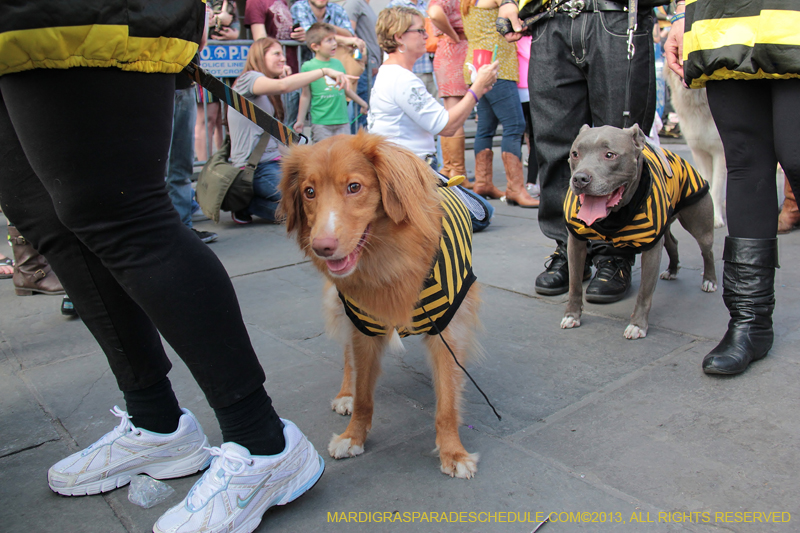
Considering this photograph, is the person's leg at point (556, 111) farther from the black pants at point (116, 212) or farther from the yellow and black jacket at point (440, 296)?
the black pants at point (116, 212)

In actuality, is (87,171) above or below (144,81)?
below

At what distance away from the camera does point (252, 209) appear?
639 centimetres

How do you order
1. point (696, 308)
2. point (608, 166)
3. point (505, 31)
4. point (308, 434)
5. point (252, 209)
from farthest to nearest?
point (252, 209) < point (505, 31) < point (696, 308) < point (608, 166) < point (308, 434)

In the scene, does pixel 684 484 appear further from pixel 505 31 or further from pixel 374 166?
pixel 505 31

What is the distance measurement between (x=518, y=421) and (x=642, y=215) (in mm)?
1482

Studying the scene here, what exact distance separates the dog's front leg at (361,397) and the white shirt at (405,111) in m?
2.68

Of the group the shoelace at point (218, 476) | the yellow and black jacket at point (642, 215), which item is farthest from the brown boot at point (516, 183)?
the shoelace at point (218, 476)

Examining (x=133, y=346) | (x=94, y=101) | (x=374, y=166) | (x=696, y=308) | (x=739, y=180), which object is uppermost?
(x=94, y=101)

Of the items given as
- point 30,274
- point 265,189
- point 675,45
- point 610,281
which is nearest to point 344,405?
point 610,281

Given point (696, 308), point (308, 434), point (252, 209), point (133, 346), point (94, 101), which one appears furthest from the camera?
point (252, 209)

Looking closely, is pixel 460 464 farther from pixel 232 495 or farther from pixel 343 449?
pixel 232 495

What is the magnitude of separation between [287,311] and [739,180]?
2.63 meters

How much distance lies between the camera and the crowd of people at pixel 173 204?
155 cm

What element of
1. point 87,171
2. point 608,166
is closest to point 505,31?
point 608,166
